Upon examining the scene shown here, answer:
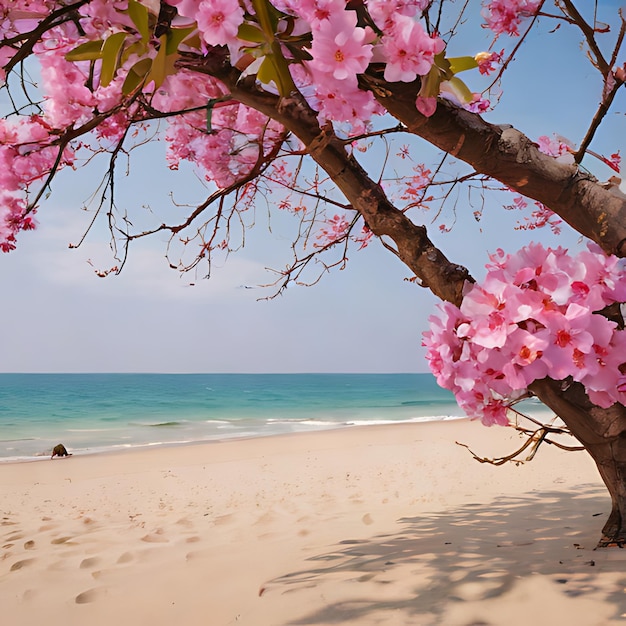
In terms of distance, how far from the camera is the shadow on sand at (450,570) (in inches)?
68.1

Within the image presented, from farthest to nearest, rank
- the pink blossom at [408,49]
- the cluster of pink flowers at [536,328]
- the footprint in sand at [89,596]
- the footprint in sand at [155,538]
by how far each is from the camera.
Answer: the footprint in sand at [155,538], the footprint in sand at [89,596], the cluster of pink flowers at [536,328], the pink blossom at [408,49]

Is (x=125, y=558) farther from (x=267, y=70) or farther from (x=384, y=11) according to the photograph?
(x=384, y=11)

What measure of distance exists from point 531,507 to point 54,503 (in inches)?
154

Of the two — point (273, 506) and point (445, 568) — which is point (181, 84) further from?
point (273, 506)

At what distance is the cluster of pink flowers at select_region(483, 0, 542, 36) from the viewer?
9.69 feet

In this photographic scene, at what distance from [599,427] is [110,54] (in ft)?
6.05

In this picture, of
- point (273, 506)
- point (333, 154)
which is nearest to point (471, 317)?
point (333, 154)

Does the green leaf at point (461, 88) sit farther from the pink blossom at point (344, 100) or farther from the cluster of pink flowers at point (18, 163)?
the cluster of pink flowers at point (18, 163)

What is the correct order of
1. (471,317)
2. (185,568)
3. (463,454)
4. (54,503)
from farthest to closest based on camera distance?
(463,454), (54,503), (185,568), (471,317)

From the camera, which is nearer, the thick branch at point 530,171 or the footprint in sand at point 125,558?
the thick branch at point 530,171

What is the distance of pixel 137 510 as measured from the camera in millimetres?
4375

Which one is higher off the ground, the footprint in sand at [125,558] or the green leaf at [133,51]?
the green leaf at [133,51]

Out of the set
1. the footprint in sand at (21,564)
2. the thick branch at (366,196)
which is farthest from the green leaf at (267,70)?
the footprint in sand at (21,564)

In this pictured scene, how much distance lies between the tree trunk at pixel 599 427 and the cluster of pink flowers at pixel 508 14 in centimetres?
210
